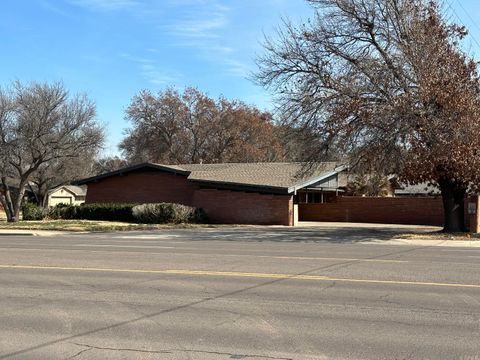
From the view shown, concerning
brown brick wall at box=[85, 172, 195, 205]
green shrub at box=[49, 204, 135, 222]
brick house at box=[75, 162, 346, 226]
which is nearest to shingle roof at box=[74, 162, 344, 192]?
brick house at box=[75, 162, 346, 226]

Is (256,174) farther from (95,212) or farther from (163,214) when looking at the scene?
(95,212)

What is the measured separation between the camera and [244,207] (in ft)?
117

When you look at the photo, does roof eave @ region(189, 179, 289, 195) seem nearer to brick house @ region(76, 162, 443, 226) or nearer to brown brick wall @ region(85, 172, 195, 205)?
brick house @ region(76, 162, 443, 226)

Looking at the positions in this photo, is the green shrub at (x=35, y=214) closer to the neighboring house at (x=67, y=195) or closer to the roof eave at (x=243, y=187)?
the roof eave at (x=243, y=187)

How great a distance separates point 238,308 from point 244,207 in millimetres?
27385

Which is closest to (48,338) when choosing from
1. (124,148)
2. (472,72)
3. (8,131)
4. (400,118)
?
(400,118)

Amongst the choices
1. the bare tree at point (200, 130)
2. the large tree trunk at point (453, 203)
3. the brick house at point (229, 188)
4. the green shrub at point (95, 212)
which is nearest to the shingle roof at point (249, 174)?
the brick house at point (229, 188)

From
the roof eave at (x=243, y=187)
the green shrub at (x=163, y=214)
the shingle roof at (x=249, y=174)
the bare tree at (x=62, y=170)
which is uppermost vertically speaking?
the bare tree at (x=62, y=170)

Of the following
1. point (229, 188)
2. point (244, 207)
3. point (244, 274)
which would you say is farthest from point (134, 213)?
point (244, 274)

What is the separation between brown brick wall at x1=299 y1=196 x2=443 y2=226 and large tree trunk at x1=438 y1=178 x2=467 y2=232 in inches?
385

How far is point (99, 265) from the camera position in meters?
13.3

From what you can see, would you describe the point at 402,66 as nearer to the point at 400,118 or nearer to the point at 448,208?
the point at 400,118

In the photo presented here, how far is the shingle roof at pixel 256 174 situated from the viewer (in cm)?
3481

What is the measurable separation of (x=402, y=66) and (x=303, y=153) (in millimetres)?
6018
